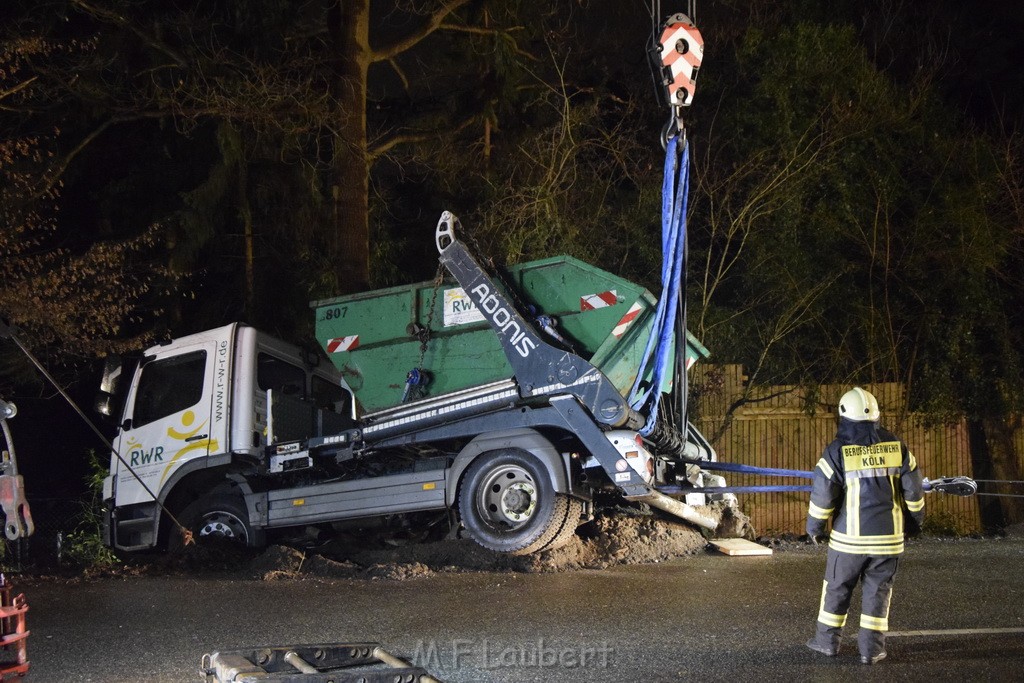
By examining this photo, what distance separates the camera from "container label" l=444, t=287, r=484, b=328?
9.31 metres

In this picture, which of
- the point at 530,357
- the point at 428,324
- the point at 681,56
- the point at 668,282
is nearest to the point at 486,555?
the point at 530,357

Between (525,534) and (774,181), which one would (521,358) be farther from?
(774,181)

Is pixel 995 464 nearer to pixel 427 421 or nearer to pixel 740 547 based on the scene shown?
pixel 740 547

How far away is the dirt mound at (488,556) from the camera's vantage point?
9.02 meters

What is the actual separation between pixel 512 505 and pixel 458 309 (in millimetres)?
1784

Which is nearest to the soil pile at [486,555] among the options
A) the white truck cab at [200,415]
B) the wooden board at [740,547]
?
the wooden board at [740,547]

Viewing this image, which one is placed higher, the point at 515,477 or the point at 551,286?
the point at 551,286

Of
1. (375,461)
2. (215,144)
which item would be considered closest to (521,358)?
(375,461)

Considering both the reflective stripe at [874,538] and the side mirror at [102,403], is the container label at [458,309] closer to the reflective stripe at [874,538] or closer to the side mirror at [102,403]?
the side mirror at [102,403]

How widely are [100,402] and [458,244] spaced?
4.28 m

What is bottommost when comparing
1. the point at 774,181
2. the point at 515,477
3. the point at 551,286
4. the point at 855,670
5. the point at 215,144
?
the point at 855,670

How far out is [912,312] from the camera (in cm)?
1491

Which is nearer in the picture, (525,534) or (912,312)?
(525,534)

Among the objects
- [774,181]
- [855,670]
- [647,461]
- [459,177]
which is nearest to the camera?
[855,670]
